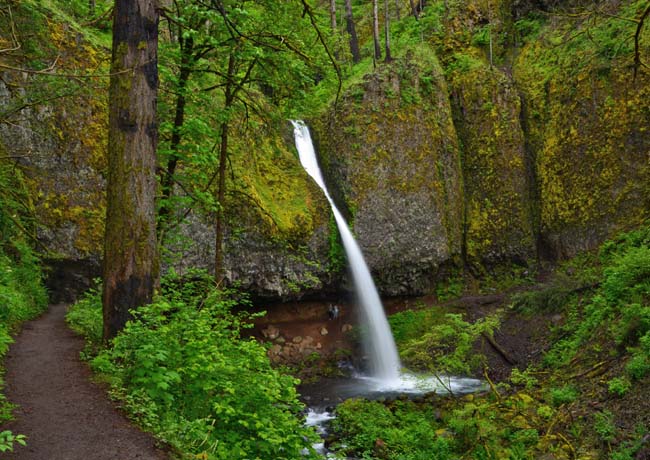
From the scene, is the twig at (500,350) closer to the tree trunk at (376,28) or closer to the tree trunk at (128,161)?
the tree trunk at (128,161)

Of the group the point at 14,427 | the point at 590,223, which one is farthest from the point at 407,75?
the point at 14,427

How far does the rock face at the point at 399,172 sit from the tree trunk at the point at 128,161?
12878mm

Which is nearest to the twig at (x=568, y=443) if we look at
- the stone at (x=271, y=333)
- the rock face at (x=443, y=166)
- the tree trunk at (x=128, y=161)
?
the tree trunk at (x=128, y=161)

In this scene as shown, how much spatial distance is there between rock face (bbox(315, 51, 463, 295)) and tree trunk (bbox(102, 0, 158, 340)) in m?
12.9

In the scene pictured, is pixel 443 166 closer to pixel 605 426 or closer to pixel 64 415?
pixel 605 426

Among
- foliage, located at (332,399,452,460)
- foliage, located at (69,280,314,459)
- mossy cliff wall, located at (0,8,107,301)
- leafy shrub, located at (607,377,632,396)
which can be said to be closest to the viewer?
foliage, located at (69,280,314,459)

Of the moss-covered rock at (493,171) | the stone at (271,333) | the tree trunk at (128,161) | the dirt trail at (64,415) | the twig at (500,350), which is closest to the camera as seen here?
the dirt trail at (64,415)

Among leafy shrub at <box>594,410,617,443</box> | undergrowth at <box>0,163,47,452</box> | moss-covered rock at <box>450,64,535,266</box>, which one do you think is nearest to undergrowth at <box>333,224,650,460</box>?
leafy shrub at <box>594,410,617,443</box>

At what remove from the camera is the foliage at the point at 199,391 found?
15.1 feet

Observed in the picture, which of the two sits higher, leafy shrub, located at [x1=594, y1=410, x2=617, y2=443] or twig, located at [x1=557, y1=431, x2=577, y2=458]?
leafy shrub, located at [x1=594, y1=410, x2=617, y2=443]

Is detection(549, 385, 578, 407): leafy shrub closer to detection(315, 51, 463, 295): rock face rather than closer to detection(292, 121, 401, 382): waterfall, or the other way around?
detection(292, 121, 401, 382): waterfall

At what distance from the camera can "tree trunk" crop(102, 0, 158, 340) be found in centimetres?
600

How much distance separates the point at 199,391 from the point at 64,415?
49.7 inches

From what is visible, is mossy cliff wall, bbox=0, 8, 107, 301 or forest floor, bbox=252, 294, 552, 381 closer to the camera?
mossy cliff wall, bbox=0, 8, 107, 301
